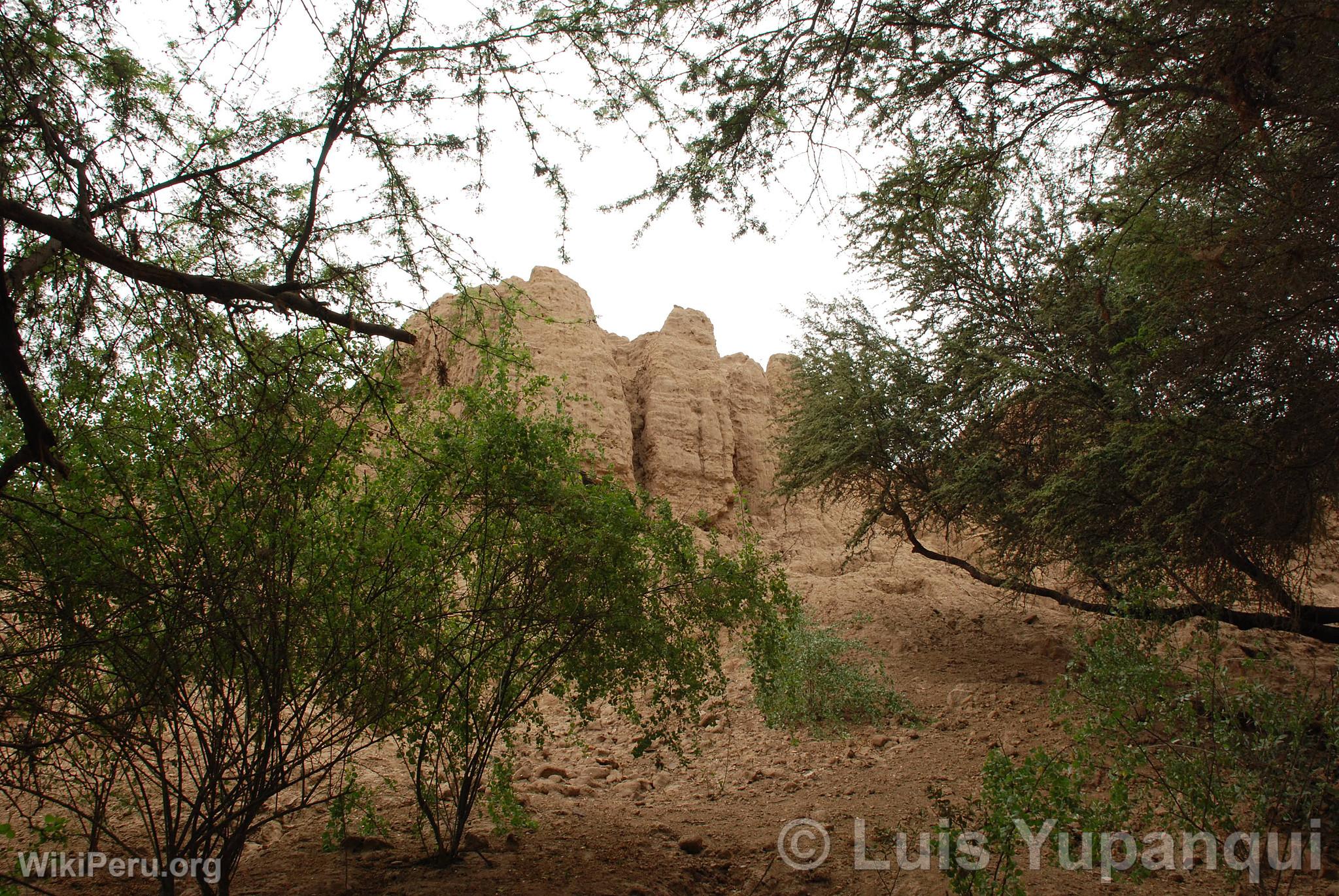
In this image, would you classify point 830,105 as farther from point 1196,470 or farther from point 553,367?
point 553,367

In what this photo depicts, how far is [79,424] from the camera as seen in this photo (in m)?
3.76

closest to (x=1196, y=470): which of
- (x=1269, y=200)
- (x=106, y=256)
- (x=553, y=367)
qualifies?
(x=1269, y=200)

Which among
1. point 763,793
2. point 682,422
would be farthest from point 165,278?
point 682,422

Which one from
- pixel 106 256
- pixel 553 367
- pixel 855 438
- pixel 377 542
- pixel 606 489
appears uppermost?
pixel 553 367

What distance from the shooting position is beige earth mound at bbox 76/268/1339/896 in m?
5.58

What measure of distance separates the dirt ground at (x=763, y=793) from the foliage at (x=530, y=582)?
36.4 inches

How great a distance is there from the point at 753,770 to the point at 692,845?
8.24 ft

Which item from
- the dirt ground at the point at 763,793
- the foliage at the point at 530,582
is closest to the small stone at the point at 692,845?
the dirt ground at the point at 763,793

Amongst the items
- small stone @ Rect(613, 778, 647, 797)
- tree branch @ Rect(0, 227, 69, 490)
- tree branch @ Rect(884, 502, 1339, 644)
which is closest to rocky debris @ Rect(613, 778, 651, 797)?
small stone @ Rect(613, 778, 647, 797)

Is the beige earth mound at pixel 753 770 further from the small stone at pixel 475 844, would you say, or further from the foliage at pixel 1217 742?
the foliage at pixel 1217 742

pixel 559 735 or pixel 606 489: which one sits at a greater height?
pixel 606 489

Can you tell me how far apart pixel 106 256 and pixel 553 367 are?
15986 millimetres

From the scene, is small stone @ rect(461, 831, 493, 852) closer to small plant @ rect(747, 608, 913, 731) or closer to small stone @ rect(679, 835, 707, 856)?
small stone @ rect(679, 835, 707, 856)

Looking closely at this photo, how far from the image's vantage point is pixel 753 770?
8922 mm
